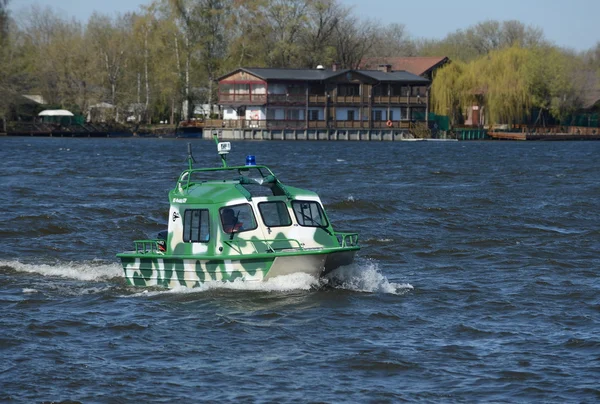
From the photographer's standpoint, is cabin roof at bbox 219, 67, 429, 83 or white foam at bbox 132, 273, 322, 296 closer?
white foam at bbox 132, 273, 322, 296

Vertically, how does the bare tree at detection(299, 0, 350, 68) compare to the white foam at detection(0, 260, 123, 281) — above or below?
above

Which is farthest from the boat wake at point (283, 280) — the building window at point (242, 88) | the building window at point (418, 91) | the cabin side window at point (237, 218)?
the building window at point (418, 91)

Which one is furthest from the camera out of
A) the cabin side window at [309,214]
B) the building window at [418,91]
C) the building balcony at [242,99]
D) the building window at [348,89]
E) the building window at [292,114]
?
the building window at [418,91]

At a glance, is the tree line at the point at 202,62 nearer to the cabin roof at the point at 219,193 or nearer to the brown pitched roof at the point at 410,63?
the brown pitched roof at the point at 410,63

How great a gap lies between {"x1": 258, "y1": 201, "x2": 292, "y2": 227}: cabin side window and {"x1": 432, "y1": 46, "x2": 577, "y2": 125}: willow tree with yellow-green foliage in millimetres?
100068

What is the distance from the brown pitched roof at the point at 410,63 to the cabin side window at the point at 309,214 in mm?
106879

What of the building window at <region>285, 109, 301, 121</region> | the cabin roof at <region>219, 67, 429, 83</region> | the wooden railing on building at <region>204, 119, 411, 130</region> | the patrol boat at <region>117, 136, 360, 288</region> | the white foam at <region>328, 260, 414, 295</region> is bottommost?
the white foam at <region>328, 260, 414, 295</region>

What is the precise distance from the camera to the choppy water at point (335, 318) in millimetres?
15516

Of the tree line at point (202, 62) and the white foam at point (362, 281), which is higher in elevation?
the tree line at point (202, 62)

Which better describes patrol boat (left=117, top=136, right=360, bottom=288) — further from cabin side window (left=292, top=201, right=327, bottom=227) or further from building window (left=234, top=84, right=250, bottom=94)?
building window (left=234, top=84, right=250, bottom=94)

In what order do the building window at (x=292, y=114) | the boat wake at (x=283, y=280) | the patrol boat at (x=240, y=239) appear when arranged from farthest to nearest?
the building window at (x=292, y=114) < the boat wake at (x=283, y=280) < the patrol boat at (x=240, y=239)

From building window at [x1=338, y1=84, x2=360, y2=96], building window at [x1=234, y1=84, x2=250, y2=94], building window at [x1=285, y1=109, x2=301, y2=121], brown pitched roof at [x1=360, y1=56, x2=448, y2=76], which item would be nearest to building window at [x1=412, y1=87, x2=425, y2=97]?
building window at [x1=338, y1=84, x2=360, y2=96]

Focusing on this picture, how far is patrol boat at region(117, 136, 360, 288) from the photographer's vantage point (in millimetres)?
20938

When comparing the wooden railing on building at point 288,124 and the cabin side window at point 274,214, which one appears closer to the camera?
the cabin side window at point 274,214
